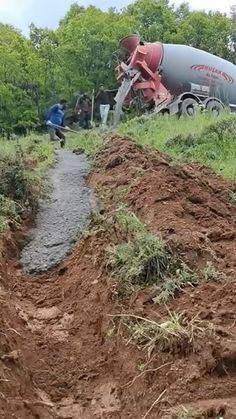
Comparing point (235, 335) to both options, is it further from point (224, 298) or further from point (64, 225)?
point (64, 225)

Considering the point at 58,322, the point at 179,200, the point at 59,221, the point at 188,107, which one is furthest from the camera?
the point at 188,107

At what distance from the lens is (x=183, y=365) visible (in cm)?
431

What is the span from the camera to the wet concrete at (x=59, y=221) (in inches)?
317

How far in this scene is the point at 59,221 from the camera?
9.45 meters

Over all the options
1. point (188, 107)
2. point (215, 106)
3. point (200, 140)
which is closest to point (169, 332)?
point (200, 140)

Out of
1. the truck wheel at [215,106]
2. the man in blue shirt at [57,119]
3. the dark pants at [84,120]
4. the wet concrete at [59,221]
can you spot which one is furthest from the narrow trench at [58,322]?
the dark pants at [84,120]

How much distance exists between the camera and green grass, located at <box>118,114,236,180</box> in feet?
39.5

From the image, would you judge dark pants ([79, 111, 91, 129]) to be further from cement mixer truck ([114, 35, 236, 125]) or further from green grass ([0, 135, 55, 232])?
green grass ([0, 135, 55, 232])

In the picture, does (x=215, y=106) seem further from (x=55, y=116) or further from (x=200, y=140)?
(x=200, y=140)

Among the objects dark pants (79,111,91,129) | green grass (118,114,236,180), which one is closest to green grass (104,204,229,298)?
green grass (118,114,236,180)

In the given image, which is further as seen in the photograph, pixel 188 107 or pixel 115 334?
pixel 188 107

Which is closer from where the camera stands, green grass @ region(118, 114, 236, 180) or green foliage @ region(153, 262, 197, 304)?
green foliage @ region(153, 262, 197, 304)

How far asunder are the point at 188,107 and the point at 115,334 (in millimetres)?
13829

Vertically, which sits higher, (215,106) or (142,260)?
(142,260)
